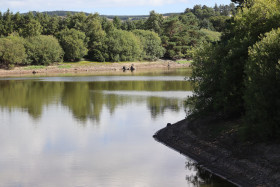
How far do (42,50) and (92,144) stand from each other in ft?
325

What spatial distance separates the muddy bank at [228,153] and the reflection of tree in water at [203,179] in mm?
339

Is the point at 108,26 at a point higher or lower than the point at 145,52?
higher

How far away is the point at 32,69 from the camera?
12162 cm

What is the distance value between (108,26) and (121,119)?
120m

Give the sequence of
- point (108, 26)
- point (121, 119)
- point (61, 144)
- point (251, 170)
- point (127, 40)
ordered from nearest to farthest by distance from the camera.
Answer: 1. point (251, 170)
2. point (61, 144)
3. point (121, 119)
4. point (127, 40)
5. point (108, 26)

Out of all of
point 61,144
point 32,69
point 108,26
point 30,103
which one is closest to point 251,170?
point 61,144

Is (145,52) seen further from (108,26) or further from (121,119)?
(121,119)

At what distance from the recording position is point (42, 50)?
410 feet

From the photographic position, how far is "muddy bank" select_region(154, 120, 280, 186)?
20.5m

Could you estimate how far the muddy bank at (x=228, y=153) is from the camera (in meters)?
20.5

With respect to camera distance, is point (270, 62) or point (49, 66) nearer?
point (270, 62)

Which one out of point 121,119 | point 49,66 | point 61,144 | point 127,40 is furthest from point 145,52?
point 61,144

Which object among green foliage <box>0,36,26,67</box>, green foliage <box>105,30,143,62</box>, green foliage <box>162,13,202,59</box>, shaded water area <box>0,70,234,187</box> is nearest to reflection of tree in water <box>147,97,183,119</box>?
shaded water area <box>0,70,234,187</box>

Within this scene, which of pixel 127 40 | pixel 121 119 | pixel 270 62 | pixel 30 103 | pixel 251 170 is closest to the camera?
pixel 251 170
